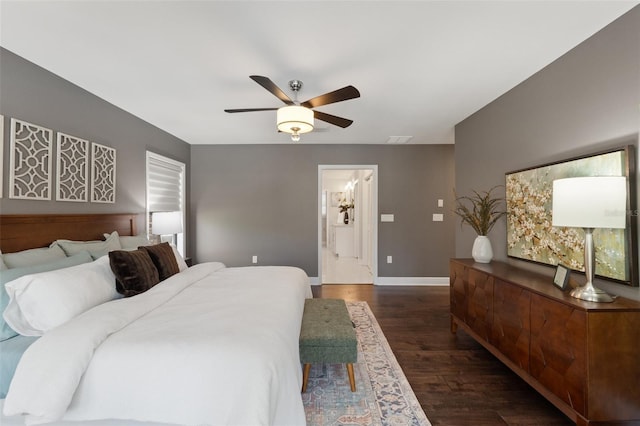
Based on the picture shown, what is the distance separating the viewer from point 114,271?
6.59 ft

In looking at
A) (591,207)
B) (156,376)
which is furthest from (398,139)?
(156,376)

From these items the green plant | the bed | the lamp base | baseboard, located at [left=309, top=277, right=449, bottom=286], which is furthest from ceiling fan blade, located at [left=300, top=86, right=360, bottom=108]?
baseboard, located at [left=309, top=277, right=449, bottom=286]

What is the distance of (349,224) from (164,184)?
5461mm

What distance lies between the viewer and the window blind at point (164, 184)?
3.80 meters

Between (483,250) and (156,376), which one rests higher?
(483,250)

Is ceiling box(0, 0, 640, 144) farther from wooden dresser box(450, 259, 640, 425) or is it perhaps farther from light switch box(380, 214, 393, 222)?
light switch box(380, 214, 393, 222)

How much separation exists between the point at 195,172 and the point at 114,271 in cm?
326

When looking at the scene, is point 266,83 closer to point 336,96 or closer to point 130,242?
point 336,96

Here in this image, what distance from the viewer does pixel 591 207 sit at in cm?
154

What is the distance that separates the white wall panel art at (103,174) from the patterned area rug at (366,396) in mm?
2722

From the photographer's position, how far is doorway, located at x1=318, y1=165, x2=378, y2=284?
16.4 feet

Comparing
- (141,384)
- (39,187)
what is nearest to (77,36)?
(39,187)

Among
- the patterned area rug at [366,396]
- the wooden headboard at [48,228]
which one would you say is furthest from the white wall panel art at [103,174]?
the patterned area rug at [366,396]

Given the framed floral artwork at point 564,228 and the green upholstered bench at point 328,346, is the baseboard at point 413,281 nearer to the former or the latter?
the framed floral artwork at point 564,228
